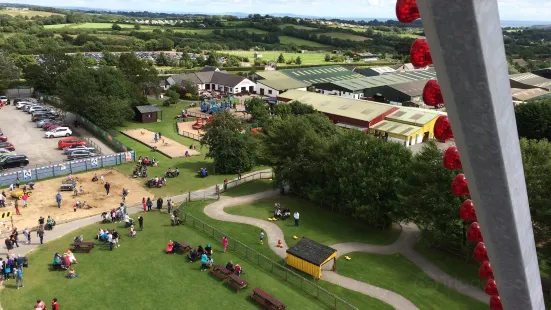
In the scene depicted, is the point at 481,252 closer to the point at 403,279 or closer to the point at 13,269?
the point at 403,279

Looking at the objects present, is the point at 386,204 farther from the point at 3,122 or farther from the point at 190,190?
the point at 3,122

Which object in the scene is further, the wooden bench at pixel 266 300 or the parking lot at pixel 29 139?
the parking lot at pixel 29 139

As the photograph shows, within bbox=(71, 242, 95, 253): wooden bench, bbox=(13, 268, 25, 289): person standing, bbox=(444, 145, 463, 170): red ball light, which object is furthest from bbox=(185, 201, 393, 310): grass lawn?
bbox=(444, 145, 463, 170): red ball light

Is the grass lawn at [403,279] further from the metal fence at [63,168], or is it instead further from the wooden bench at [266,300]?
the metal fence at [63,168]

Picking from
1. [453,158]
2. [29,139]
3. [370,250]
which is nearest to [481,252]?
[453,158]

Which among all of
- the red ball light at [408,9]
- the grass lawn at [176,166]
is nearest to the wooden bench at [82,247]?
the grass lawn at [176,166]

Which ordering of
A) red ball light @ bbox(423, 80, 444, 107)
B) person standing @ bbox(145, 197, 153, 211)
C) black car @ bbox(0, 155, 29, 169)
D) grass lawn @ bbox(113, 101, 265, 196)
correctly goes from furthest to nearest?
1. black car @ bbox(0, 155, 29, 169)
2. grass lawn @ bbox(113, 101, 265, 196)
3. person standing @ bbox(145, 197, 153, 211)
4. red ball light @ bbox(423, 80, 444, 107)

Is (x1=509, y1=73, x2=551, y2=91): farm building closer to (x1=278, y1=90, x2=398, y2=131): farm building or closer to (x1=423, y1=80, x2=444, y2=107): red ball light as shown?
(x1=278, y1=90, x2=398, y2=131): farm building
